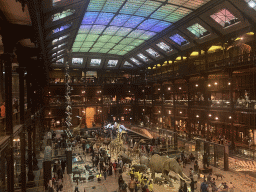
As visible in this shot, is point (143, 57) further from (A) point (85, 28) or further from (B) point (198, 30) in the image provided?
(B) point (198, 30)

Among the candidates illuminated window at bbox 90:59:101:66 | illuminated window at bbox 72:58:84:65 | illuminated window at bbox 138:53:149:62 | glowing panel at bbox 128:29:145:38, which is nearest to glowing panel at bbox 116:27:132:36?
glowing panel at bbox 128:29:145:38

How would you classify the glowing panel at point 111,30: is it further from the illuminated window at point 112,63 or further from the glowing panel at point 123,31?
the illuminated window at point 112,63

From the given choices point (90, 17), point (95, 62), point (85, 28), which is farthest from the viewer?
point (95, 62)

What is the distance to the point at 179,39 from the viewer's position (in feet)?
93.1

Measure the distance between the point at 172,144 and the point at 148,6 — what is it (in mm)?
15696

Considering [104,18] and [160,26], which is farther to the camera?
[160,26]

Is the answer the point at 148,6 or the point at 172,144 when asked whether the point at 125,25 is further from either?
the point at 172,144

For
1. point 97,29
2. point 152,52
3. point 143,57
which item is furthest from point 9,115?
point 143,57

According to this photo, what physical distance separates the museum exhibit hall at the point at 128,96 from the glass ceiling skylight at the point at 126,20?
15cm

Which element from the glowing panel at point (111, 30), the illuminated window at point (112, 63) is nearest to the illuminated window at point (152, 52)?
the glowing panel at point (111, 30)

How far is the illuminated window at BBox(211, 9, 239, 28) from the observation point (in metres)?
20.0

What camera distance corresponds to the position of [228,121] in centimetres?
2330

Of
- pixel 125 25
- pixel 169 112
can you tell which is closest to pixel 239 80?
pixel 169 112

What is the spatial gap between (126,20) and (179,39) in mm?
8528
